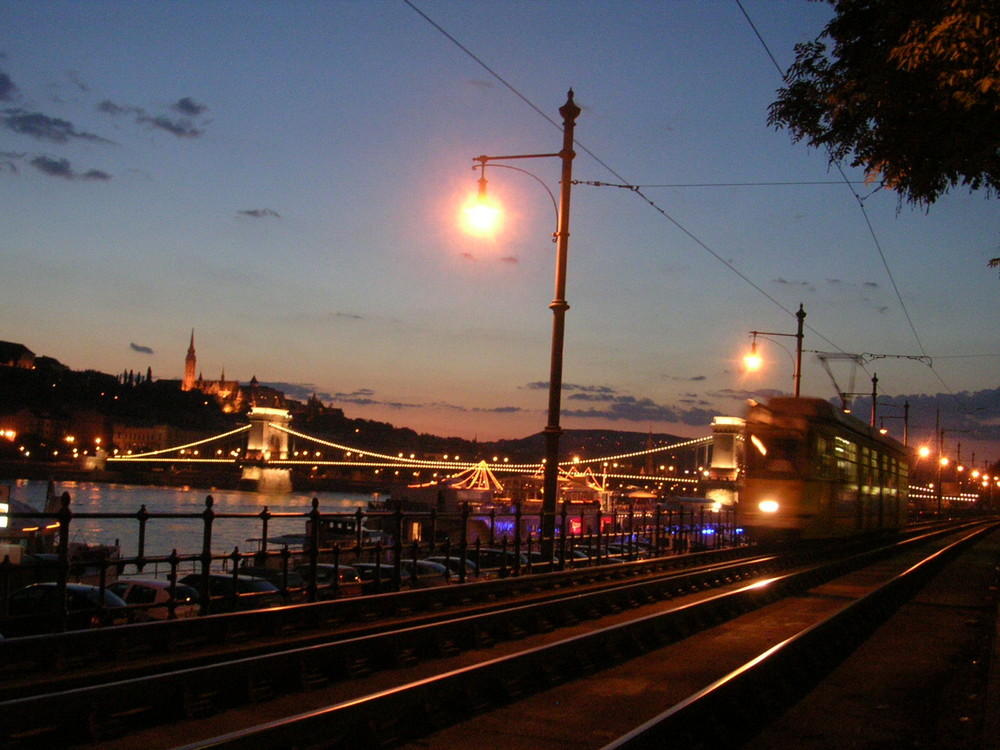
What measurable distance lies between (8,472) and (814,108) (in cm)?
9636

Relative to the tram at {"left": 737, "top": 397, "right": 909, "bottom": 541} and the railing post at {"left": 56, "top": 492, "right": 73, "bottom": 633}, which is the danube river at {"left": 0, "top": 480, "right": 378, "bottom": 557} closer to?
the tram at {"left": 737, "top": 397, "right": 909, "bottom": 541}

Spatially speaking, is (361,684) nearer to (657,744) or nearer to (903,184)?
(657,744)

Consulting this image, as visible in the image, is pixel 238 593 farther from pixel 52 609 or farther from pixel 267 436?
pixel 267 436

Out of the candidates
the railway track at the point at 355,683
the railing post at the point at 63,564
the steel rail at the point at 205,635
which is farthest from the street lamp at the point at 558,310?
the railing post at the point at 63,564

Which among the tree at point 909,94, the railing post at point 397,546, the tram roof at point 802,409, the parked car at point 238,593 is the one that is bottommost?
the parked car at point 238,593

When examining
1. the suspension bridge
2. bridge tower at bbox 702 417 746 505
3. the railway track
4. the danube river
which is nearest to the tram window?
the railway track

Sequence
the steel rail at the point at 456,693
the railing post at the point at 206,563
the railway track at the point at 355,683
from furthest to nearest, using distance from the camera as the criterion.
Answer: the railing post at the point at 206,563
the railway track at the point at 355,683
the steel rail at the point at 456,693

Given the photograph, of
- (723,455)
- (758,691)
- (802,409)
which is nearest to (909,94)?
(758,691)

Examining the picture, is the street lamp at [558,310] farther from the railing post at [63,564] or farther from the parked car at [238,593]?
the railing post at [63,564]

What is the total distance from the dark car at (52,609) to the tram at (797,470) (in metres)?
14.3

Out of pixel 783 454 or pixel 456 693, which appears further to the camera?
pixel 783 454

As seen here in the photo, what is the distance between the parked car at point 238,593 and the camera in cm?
1059

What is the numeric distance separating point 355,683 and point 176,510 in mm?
76371

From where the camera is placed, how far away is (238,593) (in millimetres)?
12180
